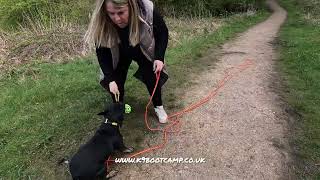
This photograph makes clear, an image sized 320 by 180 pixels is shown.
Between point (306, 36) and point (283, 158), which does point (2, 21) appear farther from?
point (283, 158)

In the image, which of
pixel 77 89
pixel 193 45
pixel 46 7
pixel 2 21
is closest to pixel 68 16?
pixel 46 7

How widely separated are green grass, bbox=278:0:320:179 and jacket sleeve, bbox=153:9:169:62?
189 centimetres

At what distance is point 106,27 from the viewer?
415 centimetres

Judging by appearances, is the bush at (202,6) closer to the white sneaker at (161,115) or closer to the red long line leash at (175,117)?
the red long line leash at (175,117)

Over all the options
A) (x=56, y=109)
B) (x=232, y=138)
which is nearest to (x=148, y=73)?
(x=232, y=138)

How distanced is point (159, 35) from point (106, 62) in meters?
0.72

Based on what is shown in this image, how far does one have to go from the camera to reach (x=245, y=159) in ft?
13.4

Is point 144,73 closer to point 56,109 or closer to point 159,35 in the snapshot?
point 159,35

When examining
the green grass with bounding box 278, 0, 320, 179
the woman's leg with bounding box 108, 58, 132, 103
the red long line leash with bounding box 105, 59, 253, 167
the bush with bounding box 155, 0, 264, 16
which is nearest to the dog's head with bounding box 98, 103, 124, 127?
the red long line leash with bounding box 105, 59, 253, 167

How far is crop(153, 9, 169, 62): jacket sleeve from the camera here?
170 inches

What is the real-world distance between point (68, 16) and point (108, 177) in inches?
450

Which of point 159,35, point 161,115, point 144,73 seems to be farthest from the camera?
point 161,115

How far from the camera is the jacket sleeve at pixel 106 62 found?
4.38 meters

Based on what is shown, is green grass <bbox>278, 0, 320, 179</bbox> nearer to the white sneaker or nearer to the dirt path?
the dirt path
